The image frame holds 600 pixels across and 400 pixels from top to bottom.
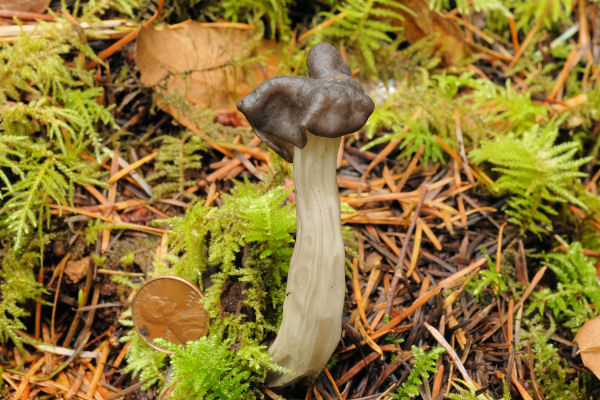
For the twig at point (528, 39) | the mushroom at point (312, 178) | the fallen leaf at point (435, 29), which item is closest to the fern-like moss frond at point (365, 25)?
the fallen leaf at point (435, 29)

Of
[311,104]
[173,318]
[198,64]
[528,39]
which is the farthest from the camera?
[528,39]

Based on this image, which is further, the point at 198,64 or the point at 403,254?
the point at 198,64

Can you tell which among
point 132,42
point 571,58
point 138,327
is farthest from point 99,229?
point 571,58

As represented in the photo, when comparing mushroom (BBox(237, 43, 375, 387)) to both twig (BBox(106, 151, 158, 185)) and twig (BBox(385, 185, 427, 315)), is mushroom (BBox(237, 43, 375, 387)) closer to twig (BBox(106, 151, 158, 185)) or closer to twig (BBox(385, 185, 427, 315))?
twig (BBox(385, 185, 427, 315))

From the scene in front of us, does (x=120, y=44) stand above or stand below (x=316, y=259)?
above

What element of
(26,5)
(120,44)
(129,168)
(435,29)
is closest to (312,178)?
(129,168)

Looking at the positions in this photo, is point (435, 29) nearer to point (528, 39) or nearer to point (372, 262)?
point (528, 39)

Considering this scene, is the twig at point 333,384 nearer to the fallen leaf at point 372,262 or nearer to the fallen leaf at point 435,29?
the fallen leaf at point 372,262
